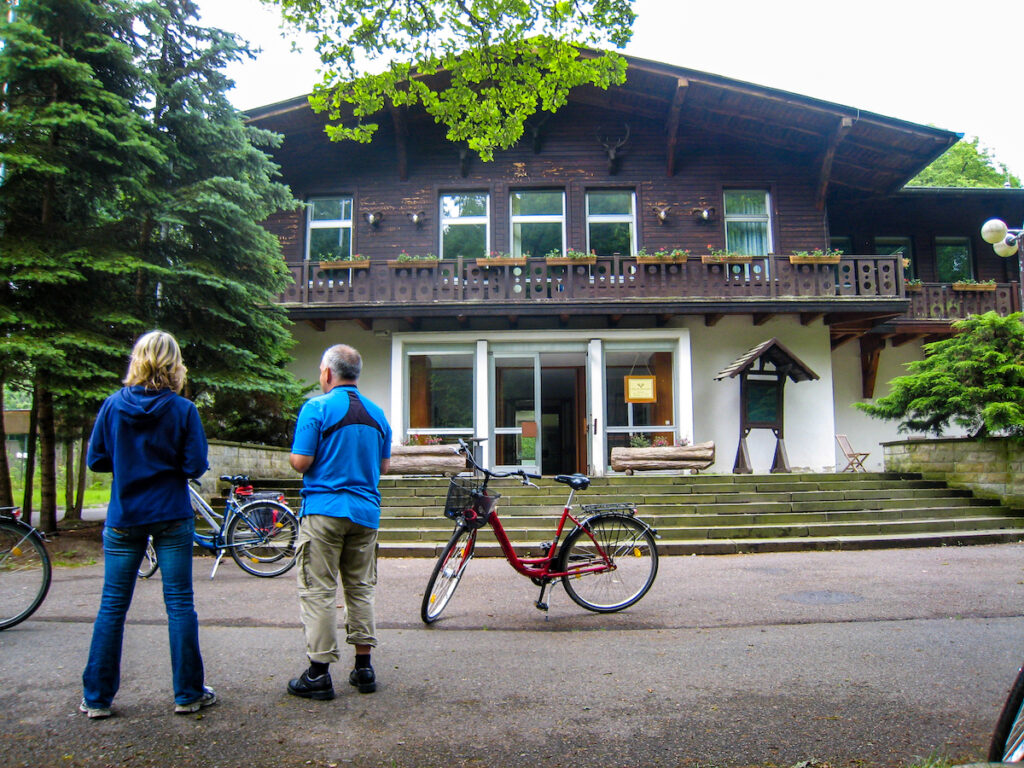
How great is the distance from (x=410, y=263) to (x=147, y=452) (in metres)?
12.3

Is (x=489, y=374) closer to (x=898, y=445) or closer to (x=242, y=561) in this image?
(x=898, y=445)

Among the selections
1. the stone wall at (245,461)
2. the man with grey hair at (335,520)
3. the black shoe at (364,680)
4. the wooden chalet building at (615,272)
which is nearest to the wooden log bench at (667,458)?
the wooden chalet building at (615,272)

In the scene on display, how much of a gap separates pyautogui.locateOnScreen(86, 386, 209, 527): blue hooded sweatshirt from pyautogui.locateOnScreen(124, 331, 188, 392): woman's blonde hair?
0.04 meters

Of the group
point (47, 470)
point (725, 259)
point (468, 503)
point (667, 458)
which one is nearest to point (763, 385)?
point (725, 259)

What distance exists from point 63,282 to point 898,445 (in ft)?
42.5

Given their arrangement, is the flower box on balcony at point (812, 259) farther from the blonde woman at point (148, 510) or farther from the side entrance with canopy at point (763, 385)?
the blonde woman at point (148, 510)

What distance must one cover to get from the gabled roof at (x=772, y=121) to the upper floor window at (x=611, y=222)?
1.27 m

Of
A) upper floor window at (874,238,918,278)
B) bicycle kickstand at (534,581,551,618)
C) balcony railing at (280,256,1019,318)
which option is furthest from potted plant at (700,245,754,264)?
bicycle kickstand at (534,581,551,618)

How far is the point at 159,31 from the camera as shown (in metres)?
10.1

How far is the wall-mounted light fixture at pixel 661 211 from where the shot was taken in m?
17.0

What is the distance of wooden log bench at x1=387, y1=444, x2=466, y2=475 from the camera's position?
1309 cm

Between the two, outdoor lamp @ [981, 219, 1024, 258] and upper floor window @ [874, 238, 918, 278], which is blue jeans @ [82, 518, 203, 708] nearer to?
outdoor lamp @ [981, 219, 1024, 258]

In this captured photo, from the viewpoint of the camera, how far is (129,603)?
347 cm

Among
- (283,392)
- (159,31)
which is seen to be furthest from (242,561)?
(159,31)
